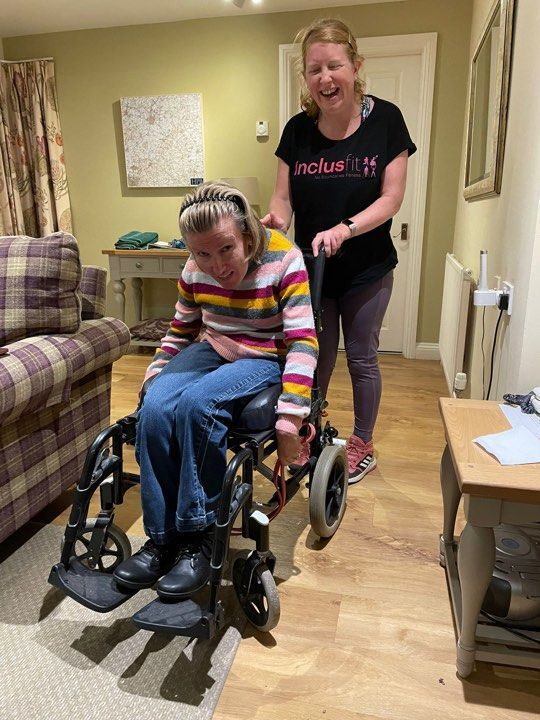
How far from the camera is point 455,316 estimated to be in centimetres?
263

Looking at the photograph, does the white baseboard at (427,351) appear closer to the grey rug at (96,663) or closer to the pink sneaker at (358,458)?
the pink sneaker at (358,458)

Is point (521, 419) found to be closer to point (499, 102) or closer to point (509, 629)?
point (509, 629)

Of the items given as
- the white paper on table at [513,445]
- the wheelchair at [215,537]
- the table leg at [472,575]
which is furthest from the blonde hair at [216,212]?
the table leg at [472,575]

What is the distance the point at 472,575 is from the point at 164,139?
11.6 feet

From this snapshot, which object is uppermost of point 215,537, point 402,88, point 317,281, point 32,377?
point 402,88

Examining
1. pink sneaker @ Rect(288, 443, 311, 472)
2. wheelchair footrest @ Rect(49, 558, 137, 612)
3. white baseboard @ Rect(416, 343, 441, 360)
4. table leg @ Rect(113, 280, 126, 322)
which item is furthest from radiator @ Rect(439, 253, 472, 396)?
table leg @ Rect(113, 280, 126, 322)

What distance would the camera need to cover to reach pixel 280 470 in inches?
54.2

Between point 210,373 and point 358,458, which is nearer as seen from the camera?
point 210,373

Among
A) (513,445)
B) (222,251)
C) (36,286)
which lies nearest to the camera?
(513,445)

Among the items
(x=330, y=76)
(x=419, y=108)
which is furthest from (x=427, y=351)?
(x=330, y=76)

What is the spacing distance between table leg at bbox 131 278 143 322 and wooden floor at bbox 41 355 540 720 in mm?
2273

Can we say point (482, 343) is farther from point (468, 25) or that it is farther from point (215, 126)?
point (215, 126)

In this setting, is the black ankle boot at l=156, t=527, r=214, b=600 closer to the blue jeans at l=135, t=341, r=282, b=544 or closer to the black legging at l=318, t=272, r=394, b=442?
the blue jeans at l=135, t=341, r=282, b=544

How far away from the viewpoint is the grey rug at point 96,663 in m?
1.11
